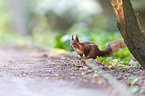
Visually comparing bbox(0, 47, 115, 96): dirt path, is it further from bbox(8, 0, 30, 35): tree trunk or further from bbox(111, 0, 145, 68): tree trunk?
bbox(8, 0, 30, 35): tree trunk

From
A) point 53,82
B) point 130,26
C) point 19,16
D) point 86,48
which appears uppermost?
point 19,16

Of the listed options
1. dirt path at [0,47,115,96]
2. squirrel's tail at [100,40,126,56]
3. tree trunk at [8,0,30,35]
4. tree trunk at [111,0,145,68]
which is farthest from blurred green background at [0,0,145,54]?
tree trunk at [111,0,145,68]

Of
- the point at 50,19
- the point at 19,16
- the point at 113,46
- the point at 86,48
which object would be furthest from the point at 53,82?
the point at 50,19

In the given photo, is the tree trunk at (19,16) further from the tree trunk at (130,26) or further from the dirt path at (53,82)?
the tree trunk at (130,26)

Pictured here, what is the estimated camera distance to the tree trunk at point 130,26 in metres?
3.57

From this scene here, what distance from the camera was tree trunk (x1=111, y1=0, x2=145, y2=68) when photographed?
3.57 meters

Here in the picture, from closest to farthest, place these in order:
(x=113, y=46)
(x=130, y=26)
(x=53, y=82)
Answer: (x=53, y=82) < (x=130, y=26) < (x=113, y=46)

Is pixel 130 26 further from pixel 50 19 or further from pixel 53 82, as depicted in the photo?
pixel 50 19

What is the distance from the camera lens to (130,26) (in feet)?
12.0

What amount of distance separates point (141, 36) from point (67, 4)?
34.4ft

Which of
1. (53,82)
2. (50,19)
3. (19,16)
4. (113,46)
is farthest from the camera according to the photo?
(50,19)

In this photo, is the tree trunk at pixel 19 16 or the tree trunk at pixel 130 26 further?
the tree trunk at pixel 19 16

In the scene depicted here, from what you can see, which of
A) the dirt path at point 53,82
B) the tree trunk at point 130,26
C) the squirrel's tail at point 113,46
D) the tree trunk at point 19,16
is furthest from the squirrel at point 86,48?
the tree trunk at point 19,16

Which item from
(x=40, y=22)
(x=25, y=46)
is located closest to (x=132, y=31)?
(x=25, y=46)
